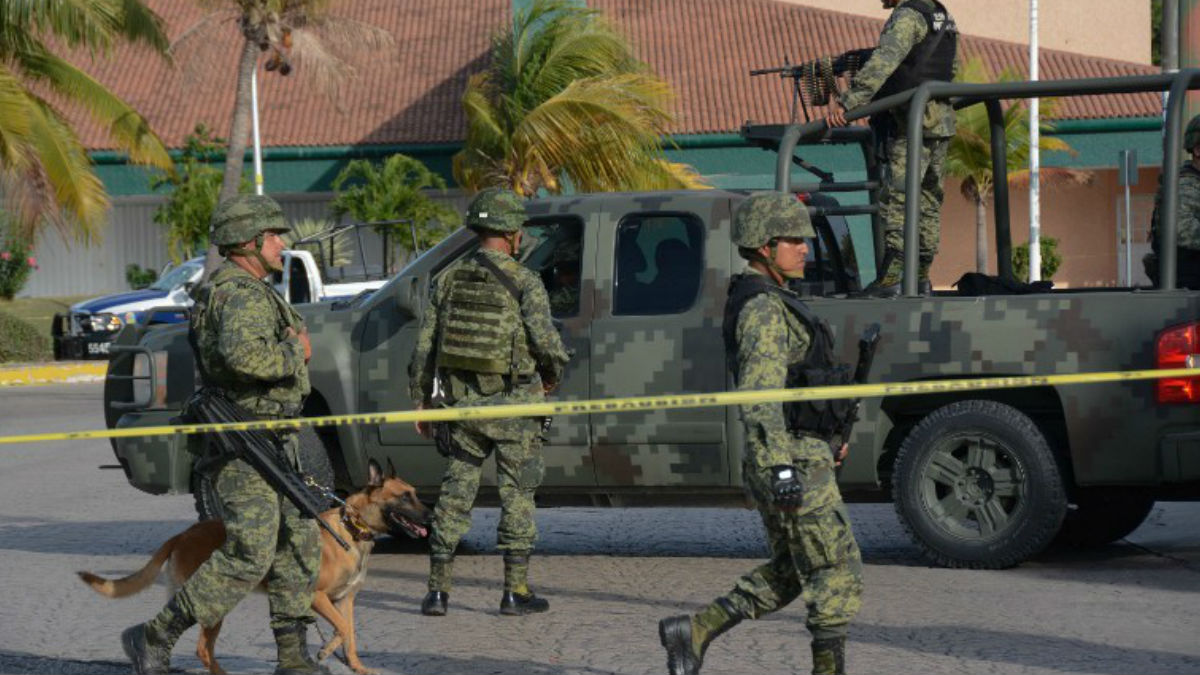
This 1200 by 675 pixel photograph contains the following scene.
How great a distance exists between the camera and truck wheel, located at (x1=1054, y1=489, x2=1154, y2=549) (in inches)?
377

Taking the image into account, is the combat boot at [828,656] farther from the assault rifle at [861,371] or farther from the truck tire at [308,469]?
the truck tire at [308,469]

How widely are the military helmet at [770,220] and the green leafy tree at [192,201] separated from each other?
29.1 m

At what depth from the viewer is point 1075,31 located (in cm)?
4703

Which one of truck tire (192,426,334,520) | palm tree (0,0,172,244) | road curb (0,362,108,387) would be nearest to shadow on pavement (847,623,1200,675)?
truck tire (192,426,334,520)

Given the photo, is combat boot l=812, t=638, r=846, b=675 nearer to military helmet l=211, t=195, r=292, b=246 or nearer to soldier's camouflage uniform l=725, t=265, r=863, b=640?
soldier's camouflage uniform l=725, t=265, r=863, b=640

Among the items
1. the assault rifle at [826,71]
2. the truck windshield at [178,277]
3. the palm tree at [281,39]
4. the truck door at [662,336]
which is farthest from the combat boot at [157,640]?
the palm tree at [281,39]

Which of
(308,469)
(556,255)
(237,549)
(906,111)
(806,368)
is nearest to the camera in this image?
(806,368)

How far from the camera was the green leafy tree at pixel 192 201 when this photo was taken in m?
34.9

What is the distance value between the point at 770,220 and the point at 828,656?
1365 mm

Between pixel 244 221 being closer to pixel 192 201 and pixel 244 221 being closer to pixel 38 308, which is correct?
pixel 192 201

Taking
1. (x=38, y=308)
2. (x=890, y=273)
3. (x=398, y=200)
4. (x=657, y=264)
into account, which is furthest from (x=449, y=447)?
(x=38, y=308)

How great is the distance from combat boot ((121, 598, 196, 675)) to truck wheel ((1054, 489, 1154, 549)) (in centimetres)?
480

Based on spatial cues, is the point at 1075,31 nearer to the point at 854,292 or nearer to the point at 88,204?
the point at 88,204

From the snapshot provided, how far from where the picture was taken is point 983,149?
32438 millimetres
